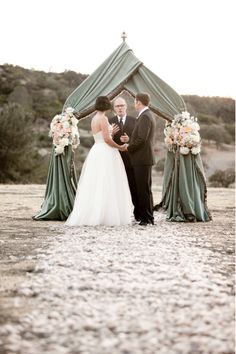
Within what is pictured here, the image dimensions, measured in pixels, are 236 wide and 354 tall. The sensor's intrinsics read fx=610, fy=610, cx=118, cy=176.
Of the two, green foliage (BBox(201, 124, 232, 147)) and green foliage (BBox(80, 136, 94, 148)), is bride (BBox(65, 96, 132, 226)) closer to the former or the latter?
green foliage (BBox(80, 136, 94, 148))

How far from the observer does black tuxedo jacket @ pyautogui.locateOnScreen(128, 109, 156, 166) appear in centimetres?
912

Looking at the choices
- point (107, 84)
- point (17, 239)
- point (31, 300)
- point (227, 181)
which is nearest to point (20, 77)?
point (227, 181)

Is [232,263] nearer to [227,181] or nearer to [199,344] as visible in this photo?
[199,344]

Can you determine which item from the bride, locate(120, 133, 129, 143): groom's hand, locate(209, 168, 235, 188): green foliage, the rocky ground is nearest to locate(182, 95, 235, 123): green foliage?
locate(209, 168, 235, 188): green foliage

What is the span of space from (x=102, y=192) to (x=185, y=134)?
198 centimetres

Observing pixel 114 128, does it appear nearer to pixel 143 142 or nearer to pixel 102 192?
pixel 143 142

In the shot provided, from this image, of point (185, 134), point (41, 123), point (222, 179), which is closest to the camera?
point (185, 134)

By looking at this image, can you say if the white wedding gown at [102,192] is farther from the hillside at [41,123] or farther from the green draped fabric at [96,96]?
the hillside at [41,123]

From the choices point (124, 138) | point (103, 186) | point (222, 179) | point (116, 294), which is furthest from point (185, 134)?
point (222, 179)

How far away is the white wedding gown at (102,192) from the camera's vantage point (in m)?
9.09

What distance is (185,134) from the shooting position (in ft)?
33.5

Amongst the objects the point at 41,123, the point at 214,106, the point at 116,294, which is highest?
the point at 214,106

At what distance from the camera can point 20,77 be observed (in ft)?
156

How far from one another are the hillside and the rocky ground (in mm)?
19300
